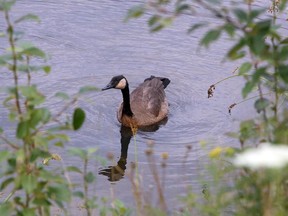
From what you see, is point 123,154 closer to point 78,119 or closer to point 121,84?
point 121,84

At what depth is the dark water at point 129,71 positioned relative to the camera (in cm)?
976

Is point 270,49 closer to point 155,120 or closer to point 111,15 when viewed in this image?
point 155,120

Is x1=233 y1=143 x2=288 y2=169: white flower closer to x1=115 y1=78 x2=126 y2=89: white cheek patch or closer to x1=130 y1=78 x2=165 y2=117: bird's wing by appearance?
x1=115 y1=78 x2=126 y2=89: white cheek patch

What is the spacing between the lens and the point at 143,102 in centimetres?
1188

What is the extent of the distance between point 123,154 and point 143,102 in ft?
8.58

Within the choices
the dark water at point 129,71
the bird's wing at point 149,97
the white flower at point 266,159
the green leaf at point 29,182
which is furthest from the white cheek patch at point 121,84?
the white flower at point 266,159

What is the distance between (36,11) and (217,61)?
3.38 meters

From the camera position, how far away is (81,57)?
39.0ft

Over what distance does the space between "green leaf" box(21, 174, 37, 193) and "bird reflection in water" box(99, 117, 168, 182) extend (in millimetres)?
3592

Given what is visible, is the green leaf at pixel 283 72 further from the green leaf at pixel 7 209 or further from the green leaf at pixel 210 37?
the green leaf at pixel 7 209

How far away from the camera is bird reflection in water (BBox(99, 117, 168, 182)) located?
27.4ft

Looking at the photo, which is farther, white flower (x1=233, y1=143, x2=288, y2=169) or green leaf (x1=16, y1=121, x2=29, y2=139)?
green leaf (x1=16, y1=121, x2=29, y2=139)

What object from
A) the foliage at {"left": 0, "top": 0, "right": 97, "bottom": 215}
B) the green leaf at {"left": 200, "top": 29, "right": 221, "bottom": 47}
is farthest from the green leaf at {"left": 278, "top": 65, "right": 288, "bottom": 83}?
the foliage at {"left": 0, "top": 0, "right": 97, "bottom": 215}

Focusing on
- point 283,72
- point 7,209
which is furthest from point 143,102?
point 283,72
